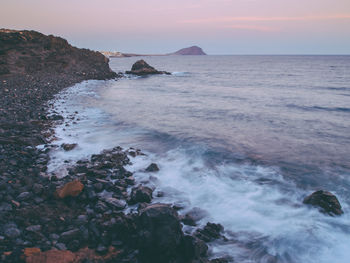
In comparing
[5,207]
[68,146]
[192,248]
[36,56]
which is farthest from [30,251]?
[36,56]

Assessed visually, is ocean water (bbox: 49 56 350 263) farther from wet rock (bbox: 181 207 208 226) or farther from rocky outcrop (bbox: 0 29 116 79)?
rocky outcrop (bbox: 0 29 116 79)

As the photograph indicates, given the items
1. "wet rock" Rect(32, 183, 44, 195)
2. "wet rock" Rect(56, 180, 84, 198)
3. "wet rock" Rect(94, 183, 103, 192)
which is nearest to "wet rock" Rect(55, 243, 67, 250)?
"wet rock" Rect(56, 180, 84, 198)

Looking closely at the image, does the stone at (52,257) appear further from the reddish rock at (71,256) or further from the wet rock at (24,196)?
the wet rock at (24,196)

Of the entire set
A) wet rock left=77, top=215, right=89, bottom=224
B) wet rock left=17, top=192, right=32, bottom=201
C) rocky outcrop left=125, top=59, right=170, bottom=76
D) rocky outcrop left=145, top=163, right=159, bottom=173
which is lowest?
rocky outcrop left=145, top=163, right=159, bottom=173

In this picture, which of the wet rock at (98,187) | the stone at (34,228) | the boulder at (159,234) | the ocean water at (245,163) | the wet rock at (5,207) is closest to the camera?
the boulder at (159,234)

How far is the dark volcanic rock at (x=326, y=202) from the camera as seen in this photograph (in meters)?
5.79

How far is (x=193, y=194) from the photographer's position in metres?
6.67

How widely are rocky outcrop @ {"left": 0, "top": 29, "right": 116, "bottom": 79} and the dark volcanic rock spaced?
104ft

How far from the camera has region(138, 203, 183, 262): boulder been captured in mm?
3963

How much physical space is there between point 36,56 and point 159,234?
128 ft

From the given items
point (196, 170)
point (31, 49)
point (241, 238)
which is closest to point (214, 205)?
point (241, 238)

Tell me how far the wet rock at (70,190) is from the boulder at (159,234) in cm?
206

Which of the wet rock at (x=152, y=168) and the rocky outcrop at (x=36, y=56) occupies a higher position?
the rocky outcrop at (x=36, y=56)

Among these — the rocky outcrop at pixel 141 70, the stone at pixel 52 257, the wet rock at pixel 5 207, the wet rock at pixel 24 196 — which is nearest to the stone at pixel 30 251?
Result: the stone at pixel 52 257
